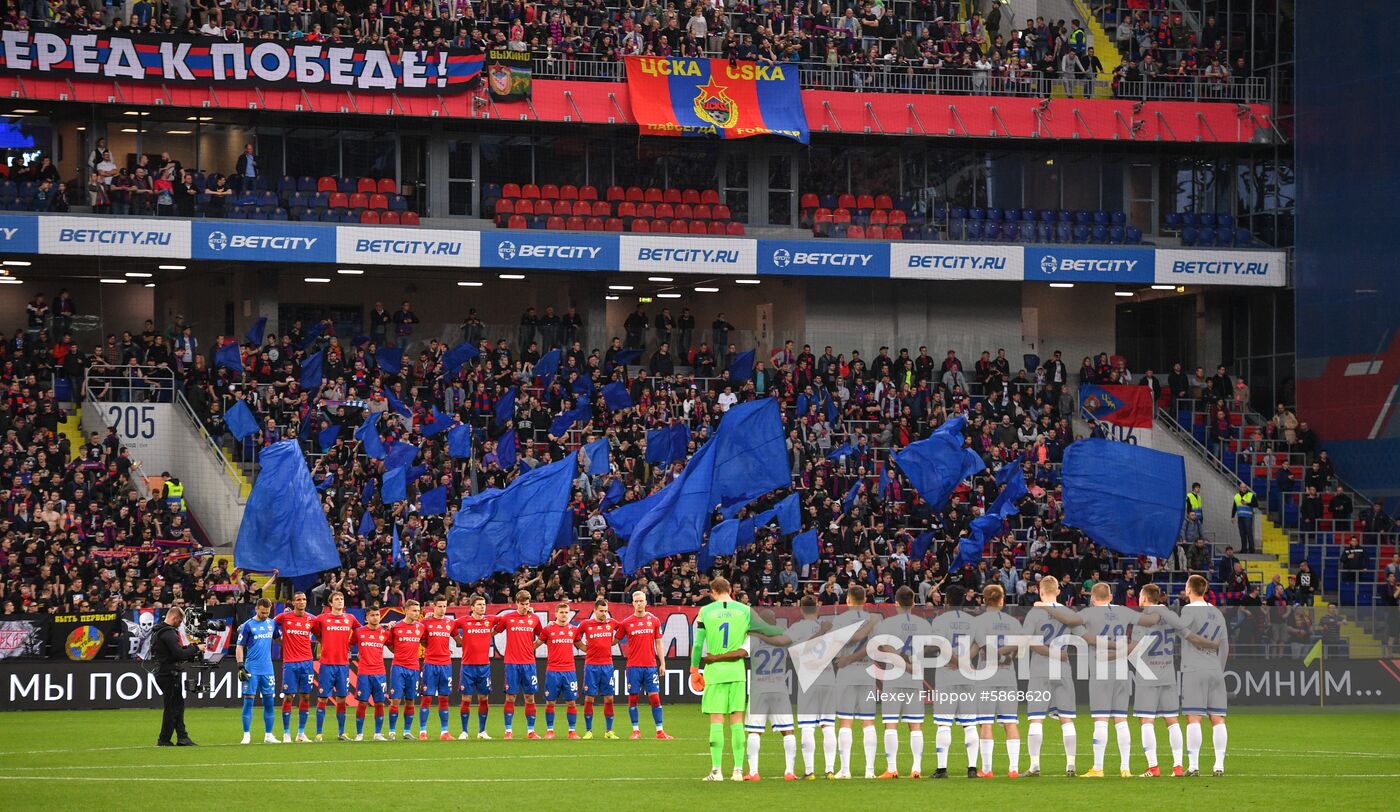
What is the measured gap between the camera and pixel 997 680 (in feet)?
66.2

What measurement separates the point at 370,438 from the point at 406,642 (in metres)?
13.5

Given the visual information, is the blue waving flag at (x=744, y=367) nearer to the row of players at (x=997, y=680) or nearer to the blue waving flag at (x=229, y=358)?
the blue waving flag at (x=229, y=358)

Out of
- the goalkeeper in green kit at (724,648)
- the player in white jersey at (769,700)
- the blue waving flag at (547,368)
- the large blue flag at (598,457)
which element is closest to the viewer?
the goalkeeper in green kit at (724,648)

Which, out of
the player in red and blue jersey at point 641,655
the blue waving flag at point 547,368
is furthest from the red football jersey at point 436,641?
the blue waving flag at point 547,368

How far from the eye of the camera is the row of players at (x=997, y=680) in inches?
796

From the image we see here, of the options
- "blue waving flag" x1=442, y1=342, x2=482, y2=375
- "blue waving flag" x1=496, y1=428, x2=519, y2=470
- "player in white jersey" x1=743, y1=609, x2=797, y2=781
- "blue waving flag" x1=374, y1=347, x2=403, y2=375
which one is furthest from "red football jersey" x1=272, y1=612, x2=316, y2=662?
"blue waving flag" x1=374, y1=347, x2=403, y2=375

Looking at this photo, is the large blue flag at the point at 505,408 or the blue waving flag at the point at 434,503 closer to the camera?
the blue waving flag at the point at 434,503

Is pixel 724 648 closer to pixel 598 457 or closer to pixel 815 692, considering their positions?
pixel 815 692

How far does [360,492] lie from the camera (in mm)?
40000

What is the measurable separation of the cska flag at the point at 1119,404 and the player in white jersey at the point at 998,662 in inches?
1210

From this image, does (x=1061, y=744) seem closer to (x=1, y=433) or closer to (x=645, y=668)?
(x=645, y=668)

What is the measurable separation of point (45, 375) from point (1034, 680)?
30102 millimetres

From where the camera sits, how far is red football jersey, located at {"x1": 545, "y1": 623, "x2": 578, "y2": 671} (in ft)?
95.0

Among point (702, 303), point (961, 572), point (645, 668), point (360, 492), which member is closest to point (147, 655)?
point (360, 492)
